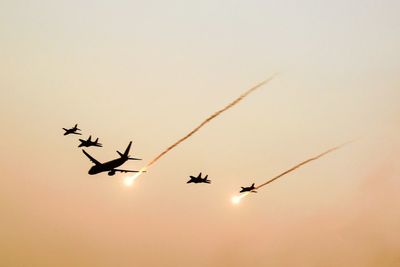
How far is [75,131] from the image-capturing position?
11281cm

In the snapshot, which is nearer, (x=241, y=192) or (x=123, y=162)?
(x=123, y=162)

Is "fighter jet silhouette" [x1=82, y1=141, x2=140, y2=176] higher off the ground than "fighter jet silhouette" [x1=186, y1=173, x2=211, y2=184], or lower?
lower

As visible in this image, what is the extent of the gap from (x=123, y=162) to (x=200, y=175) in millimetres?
30728

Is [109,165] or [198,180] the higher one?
[198,180]

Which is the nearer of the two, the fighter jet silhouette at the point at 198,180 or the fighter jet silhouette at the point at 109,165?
the fighter jet silhouette at the point at 109,165

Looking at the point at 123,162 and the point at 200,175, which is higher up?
the point at 200,175

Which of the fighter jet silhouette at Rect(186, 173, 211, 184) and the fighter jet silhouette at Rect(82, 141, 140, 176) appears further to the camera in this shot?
the fighter jet silhouette at Rect(186, 173, 211, 184)

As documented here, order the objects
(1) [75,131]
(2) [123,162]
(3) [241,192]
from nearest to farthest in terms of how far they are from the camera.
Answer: (2) [123,162]
(3) [241,192]
(1) [75,131]

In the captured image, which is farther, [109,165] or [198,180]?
[198,180]

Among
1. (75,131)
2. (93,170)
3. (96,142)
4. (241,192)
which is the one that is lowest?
(93,170)

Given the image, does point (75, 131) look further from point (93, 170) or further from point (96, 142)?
point (93, 170)

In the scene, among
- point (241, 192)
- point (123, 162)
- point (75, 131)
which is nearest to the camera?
point (123, 162)

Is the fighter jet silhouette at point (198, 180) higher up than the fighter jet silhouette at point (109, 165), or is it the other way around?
the fighter jet silhouette at point (198, 180)

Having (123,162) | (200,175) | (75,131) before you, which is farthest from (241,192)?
(75,131)
